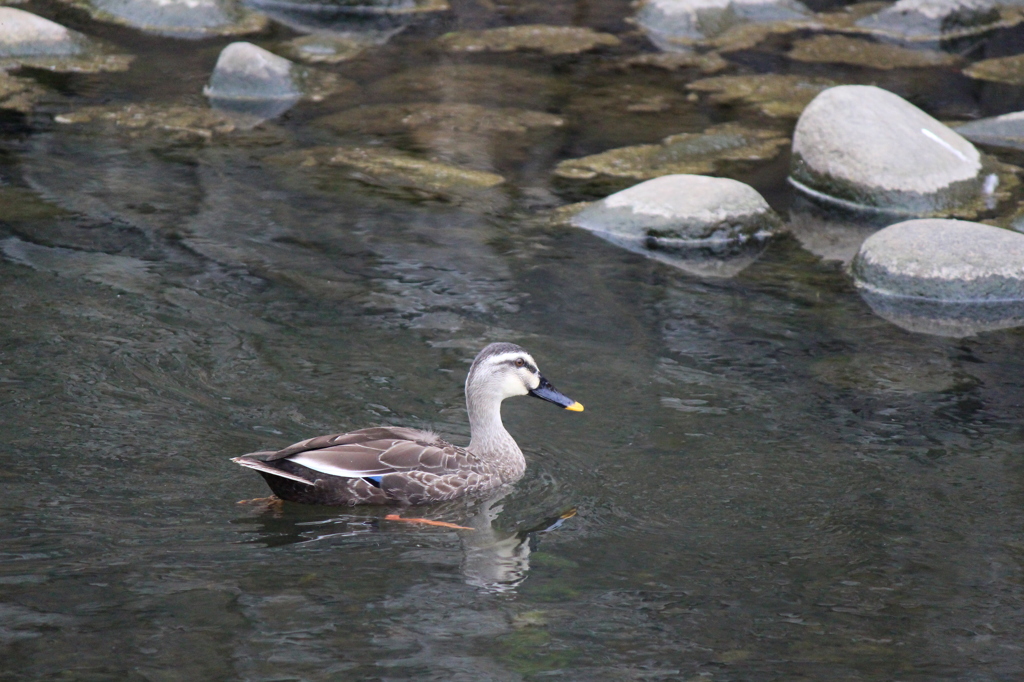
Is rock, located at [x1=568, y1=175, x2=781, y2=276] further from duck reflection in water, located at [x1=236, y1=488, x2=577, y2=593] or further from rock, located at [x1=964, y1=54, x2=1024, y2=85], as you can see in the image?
rock, located at [x1=964, y1=54, x2=1024, y2=85]

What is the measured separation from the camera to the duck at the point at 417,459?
20.0ft

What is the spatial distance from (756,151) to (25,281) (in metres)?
7.85

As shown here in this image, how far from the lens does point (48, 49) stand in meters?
14.9

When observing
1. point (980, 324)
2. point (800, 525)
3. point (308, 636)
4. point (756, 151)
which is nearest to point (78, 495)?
point (308, 636)

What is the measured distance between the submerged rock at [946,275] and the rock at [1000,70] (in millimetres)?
7292

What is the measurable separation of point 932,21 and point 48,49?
12842 mm

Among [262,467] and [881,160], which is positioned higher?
[881,160]

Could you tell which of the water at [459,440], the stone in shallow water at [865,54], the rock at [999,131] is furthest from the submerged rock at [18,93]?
the rock at [999,131]

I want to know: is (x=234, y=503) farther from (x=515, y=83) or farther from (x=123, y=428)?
(x=515, y=83)

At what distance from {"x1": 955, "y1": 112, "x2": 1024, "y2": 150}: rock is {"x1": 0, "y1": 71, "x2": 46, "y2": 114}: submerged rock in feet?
34.1

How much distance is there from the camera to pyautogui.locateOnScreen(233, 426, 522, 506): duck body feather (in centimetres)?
605

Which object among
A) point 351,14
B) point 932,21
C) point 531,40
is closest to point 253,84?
point 351,14

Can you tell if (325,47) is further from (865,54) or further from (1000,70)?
(1000,70)

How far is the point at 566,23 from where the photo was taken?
727 inches
